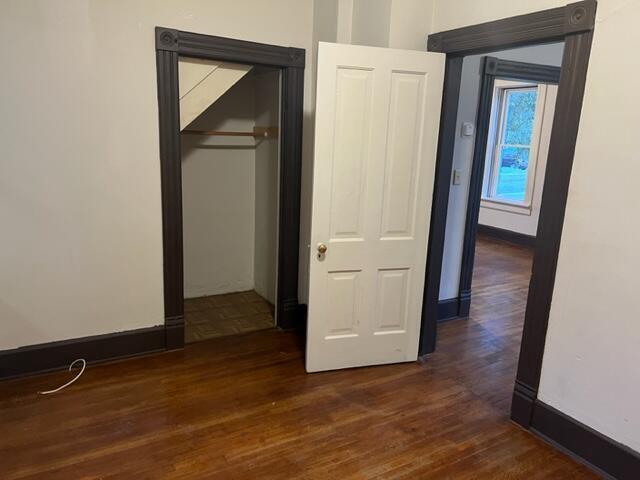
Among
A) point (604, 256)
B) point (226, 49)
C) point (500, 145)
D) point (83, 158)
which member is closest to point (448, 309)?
point (604, 256)

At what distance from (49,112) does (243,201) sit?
1.97 meters

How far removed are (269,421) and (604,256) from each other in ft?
6.03

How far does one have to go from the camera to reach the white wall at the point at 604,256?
202cm

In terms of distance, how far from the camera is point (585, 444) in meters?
2.29

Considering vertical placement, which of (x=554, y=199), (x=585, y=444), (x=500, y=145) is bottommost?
(x=585, y=444)

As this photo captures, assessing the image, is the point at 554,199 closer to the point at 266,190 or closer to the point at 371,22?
the point at 371,22

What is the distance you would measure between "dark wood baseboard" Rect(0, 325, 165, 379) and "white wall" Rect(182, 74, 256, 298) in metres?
1.12

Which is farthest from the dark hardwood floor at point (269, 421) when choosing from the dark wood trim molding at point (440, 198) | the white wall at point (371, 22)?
the white wall at point (371, 22)

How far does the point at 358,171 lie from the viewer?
2842mm

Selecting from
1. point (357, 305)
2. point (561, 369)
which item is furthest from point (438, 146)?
point (561, 369)

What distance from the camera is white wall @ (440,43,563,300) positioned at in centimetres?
364

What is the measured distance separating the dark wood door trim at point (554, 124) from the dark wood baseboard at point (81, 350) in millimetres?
2295

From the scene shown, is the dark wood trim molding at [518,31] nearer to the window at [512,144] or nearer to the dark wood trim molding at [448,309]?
the dark wood trim molding at [448,309]

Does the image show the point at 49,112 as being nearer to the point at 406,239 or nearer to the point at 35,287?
the point at 35,287
